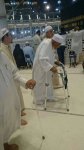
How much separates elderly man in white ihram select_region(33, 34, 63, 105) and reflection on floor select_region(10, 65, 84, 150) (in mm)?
246

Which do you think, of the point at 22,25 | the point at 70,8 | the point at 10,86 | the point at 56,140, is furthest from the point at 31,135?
the point at 70,8

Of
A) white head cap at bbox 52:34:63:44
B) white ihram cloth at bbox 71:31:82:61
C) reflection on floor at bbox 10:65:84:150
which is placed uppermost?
white head cap at bbox 52:34:63:44

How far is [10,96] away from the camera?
2504 mm

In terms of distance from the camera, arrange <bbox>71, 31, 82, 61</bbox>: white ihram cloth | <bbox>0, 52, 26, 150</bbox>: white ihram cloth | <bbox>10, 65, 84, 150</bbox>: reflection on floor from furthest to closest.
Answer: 1. <bbox>71, 31, 82, 61</bbox>: white ihram cloth
2. <bbox>10, 65, 84, 150</bbox>: reflection on floor
3. <bbox>0, 52, 26, 150</bbox>: white ihram cloth

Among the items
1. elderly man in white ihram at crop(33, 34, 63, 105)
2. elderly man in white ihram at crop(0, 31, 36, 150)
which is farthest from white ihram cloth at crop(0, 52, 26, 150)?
elderly man in white ihram at crop(33, 34, 63, 105)

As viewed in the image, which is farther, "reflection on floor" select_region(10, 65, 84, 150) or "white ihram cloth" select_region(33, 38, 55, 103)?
"white ihram cloth" select_region(33, 38, 55, 103)

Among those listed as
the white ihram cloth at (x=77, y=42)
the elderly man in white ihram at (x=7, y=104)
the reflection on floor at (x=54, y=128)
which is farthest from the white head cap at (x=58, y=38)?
the white ihram cloth at (x=77, y=42)

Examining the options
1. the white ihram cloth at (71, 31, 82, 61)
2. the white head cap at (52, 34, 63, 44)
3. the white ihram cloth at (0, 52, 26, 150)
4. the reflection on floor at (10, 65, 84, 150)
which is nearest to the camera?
the white ihram cloth at (0, 52, 26, 150)

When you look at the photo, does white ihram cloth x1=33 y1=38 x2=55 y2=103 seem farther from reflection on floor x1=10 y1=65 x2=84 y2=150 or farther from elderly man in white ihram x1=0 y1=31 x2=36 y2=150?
elderly man in white ihram x1=0 y1=31 x2=36 y2=150

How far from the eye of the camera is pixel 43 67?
428 centimetres

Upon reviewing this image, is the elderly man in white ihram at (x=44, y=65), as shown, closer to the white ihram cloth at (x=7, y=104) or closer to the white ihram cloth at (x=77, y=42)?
the white ihram cloth at (x=7, y=104)

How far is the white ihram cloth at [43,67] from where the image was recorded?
14.1 ft

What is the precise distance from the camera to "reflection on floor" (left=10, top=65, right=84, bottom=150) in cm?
298

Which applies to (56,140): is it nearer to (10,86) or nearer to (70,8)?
(10,86)
